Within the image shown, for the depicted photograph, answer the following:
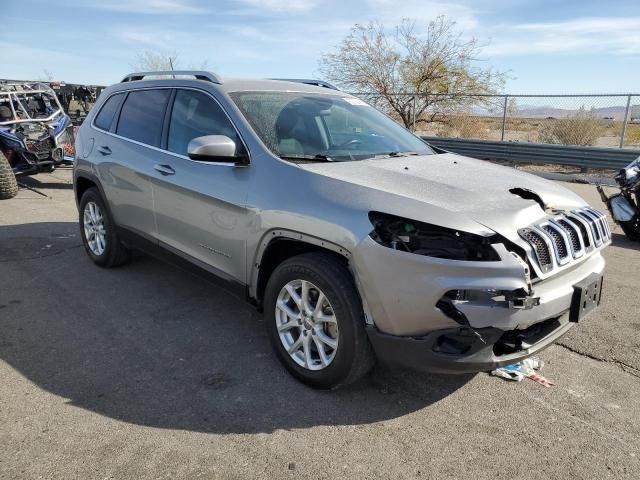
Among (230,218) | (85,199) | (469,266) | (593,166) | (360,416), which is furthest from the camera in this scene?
(593,166)

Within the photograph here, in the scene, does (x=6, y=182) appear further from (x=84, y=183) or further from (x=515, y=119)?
(x=515, y=119)

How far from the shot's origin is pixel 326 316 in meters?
3.01

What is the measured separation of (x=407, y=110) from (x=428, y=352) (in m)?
17.3

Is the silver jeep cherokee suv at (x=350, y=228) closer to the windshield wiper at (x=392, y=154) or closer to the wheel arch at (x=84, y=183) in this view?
the windshield wiper at (x=392, y=154)

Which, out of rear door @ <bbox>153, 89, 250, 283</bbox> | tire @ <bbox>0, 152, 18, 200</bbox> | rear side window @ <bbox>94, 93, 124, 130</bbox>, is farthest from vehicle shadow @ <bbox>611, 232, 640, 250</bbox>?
tire @ <bbox>0, 152, 18, 200</bbox>

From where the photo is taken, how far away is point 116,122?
4910mm

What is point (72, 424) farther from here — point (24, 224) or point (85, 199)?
point (24, 224)

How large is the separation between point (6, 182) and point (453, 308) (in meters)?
8.32

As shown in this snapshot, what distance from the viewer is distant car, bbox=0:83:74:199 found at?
9.47 metres

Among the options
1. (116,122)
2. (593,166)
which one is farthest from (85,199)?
(593,166)

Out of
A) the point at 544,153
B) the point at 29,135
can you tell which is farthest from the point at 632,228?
the point at 29,135

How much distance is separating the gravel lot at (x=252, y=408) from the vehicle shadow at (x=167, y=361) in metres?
0.01

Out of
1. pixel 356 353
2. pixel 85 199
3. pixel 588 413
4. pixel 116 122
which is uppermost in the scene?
pixel 116 122

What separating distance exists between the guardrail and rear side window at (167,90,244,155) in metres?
9.69
